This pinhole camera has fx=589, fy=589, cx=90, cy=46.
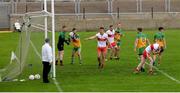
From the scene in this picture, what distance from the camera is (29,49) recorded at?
27.7 m

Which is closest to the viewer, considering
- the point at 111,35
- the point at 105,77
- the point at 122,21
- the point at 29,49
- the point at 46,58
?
the point at 46,58

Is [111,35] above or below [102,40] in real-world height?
above

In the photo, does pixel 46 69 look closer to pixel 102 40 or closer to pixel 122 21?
pixel 102 40

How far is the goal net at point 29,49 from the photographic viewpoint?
1043 inches

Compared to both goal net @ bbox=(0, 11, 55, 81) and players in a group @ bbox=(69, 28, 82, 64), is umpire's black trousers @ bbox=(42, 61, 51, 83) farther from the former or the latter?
players in a group @ bbox=(69, 28, 82, 64)

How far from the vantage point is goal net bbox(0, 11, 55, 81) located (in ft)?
86.9

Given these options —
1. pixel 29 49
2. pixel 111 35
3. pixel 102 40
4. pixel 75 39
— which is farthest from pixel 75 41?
pixel 29 49

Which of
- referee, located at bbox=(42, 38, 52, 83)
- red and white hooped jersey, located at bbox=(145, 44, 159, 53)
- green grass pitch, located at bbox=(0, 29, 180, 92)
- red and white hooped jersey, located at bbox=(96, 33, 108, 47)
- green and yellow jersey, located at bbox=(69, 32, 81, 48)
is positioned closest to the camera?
green grass pitch, located at bbox=(0, 29, 180, 92)

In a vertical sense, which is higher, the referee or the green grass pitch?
the referee

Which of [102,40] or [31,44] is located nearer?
[31,44]

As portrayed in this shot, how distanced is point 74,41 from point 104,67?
2.78 m

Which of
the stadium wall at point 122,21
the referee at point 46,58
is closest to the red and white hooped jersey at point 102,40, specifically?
the referee at point 46,58

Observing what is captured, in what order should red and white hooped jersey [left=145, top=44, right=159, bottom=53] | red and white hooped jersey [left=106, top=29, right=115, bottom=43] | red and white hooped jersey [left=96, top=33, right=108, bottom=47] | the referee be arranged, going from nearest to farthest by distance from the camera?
1. the referee
2. red and white hooped jersey [left=145, top=44, right=159, bottom=53]
3. red and white hooped jersey [left=96, top=33, right=108, bottom=47]
4. red and white hooped jersey [left=106, top=29, right=115, bottom=43]

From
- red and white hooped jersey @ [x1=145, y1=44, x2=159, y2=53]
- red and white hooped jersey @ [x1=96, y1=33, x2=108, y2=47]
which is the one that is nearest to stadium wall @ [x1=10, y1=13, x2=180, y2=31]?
red and white hooped jersey @ [x1=96, y1=33, x2=108, y2=47]
